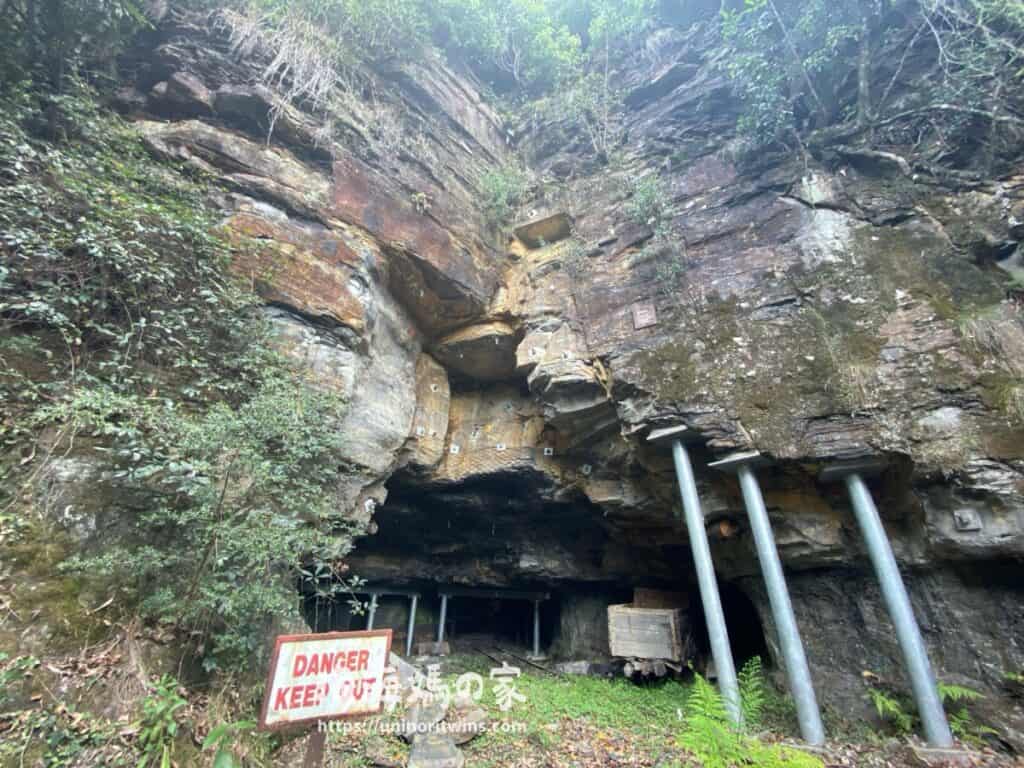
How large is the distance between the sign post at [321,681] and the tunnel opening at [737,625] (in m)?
7.75

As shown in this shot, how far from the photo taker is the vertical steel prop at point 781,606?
4918 millimetres

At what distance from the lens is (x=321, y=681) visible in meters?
2.87

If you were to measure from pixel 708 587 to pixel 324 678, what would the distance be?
4692 millimetres

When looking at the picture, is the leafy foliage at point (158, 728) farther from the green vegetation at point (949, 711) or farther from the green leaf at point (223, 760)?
the green vegetation at point (949, 711)

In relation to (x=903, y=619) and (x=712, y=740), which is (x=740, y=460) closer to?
(x=903, y=619)

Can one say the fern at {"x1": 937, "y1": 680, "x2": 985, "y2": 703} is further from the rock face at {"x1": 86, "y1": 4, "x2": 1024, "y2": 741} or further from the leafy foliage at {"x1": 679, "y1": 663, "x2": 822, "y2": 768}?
the leafy foliage at {"x1": 679, "y1": 663, "x2": 822, "y2": 768}

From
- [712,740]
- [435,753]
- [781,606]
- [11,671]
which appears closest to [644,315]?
[781,606]

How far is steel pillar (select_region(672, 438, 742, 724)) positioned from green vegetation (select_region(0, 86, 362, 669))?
14.4 feet

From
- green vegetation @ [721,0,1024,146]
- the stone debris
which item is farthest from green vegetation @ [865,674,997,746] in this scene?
green vegetation @ [721,0,1024,146]

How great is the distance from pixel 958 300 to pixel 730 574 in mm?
5029

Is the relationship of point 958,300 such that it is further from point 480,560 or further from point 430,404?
point 480,560

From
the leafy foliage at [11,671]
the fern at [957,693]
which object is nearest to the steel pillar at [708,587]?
the fern at [957,693]

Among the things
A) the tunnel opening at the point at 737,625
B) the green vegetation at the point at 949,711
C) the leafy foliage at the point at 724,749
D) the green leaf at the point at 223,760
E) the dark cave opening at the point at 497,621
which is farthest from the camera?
the dark cave opening at the point at 497,621

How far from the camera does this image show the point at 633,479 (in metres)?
8.18
